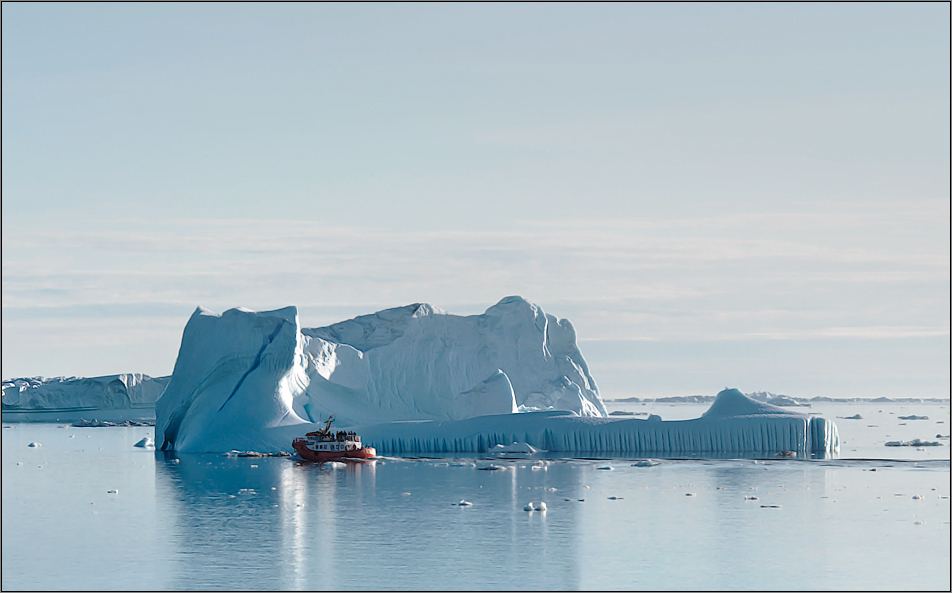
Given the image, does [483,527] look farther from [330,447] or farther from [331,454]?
[330,447]

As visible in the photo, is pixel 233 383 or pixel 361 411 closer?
pixel 233 383

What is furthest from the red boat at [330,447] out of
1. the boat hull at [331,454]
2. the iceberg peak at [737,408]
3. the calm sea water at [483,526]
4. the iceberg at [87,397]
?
the iceberg at [87,397]

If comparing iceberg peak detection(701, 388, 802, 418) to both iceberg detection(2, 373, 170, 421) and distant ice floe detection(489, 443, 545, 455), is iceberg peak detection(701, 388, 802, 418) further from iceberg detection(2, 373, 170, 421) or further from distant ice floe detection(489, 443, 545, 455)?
iceberg detection(2, 373, 170, 421)

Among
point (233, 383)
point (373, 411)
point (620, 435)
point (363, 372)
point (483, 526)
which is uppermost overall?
point (363, 372)

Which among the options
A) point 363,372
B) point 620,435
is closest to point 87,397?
point 363,372

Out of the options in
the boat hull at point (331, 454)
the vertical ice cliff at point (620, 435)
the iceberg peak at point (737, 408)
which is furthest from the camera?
the iceberg peak at point (737, 408)

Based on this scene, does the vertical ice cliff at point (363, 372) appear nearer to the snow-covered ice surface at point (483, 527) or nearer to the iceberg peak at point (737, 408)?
the snow-covered ice surface at point (483, 527)

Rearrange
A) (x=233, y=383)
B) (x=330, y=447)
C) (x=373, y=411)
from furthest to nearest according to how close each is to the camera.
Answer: (x=373, y=411) → (x=233, y=383) → (x=330, y=447)
